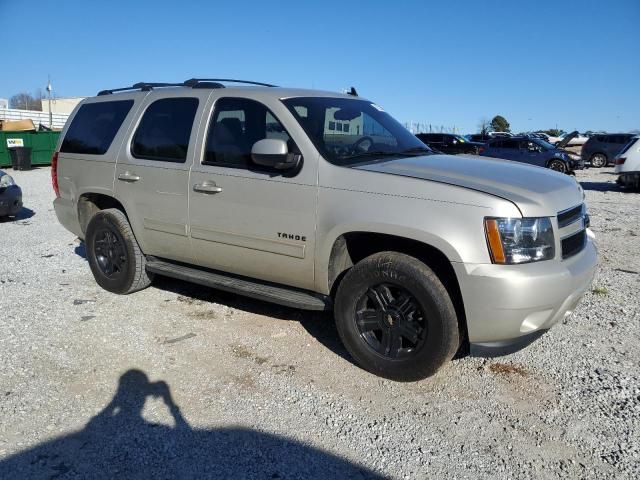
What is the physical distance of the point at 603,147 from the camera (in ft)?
80.6

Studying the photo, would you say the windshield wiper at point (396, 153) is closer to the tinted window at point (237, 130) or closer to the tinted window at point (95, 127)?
the tinted window at point (237, 130)

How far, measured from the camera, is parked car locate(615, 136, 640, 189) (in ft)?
46.2

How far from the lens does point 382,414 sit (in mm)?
3170

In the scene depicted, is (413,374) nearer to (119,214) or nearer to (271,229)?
(271,229)

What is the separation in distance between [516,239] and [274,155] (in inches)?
66.2

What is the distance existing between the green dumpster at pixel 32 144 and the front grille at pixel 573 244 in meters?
21.9

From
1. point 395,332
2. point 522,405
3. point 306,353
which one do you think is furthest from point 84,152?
point 522,405

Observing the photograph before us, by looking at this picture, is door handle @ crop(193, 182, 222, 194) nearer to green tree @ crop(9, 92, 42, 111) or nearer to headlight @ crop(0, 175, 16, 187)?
headlight @ crop(0, 175, 16, 187)

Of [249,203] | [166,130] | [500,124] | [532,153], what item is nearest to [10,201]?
[166,130]

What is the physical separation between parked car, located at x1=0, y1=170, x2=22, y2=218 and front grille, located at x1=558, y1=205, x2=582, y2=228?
8.90 m

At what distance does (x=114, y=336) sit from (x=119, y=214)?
1.33 metres

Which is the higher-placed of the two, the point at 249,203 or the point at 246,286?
the point at 249,203

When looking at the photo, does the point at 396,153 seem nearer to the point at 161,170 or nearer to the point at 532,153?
the point at 161,170

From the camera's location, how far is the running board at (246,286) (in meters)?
3.81
